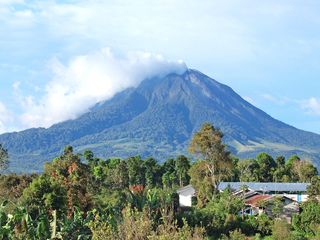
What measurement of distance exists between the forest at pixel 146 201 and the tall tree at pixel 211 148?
8cm

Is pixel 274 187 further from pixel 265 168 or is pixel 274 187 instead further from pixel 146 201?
pixel 146 201

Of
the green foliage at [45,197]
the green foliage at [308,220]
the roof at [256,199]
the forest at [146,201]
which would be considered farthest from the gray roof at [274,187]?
the green foliage at [45,197]

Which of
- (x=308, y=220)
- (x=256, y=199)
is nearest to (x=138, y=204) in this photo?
(x=308, y=220)

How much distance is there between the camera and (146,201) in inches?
1396

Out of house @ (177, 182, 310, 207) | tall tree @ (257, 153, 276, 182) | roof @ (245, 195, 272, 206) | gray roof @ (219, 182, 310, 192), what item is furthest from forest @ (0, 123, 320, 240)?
gray roof @ (219, 182, 310, 192)

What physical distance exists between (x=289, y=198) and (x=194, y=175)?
8.47m

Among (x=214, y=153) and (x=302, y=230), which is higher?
(x=214, y=153)

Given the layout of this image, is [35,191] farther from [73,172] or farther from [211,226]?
[211,226]

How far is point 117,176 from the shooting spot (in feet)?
220

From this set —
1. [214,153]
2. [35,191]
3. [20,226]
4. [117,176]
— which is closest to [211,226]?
[214,153]

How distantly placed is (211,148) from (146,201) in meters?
16.7

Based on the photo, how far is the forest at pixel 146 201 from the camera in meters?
19.2

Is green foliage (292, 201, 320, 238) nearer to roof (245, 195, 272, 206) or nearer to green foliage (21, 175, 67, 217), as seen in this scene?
roof (245, 195, 272, 206)

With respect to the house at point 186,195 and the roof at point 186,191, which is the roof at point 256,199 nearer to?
the house at point 186,195
